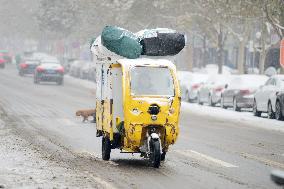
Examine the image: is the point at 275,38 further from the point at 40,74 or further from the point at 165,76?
the point at 165,76

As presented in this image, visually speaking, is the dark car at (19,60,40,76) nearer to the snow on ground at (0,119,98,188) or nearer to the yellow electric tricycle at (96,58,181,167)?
the snow on ground at (0,119,98,188)

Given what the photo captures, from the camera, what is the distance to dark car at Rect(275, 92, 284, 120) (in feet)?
95.6

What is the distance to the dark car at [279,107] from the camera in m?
29.1

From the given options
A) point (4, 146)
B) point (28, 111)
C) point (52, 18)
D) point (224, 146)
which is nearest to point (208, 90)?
point (28, 111)

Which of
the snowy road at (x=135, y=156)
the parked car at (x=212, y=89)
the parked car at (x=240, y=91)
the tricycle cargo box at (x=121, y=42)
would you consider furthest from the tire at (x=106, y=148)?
the parked car at (x=212, y=89)

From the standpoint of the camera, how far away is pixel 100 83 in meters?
16.8

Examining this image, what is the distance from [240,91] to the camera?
3531cm

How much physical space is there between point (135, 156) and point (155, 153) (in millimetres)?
2854

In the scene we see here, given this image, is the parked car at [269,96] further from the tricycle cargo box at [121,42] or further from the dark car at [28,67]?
the dark car at [28,67]

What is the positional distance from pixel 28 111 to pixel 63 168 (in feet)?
60.0

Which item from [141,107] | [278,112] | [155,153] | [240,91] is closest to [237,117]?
[278,112]

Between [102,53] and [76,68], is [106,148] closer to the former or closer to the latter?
[102,53]

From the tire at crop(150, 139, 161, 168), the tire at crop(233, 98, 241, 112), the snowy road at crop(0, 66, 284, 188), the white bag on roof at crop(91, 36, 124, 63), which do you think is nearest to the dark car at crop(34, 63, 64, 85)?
the tire at crop(233, 98, 241, 112)

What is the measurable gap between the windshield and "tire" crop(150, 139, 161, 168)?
3.57ft
